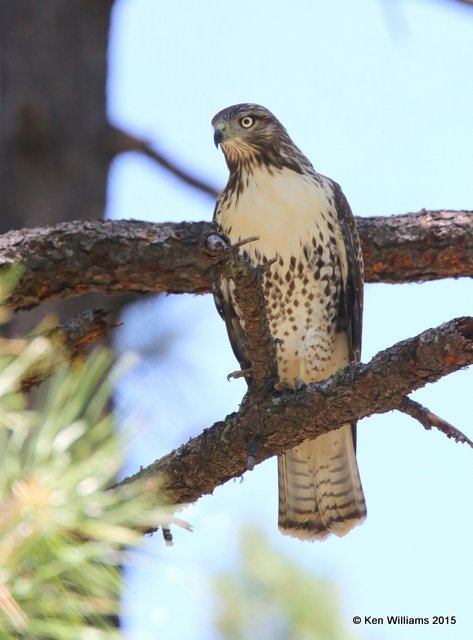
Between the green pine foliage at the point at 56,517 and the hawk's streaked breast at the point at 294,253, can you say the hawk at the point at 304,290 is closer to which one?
the hawk's streaked breast at the point at 294,253

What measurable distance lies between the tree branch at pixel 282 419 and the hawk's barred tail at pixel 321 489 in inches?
48.7

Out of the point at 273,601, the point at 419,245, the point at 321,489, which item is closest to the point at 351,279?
the point at 419,245

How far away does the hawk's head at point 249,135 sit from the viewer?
5484mm

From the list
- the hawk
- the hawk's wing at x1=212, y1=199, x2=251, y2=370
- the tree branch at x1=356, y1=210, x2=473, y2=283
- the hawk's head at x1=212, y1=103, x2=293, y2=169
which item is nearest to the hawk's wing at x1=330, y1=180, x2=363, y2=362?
the hawk

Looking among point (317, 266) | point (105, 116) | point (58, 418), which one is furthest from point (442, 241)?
point (58, 418)

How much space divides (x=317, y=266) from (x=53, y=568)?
3285 mm

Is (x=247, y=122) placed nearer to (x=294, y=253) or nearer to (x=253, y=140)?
(x=253, y=140)

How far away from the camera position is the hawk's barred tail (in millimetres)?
5211

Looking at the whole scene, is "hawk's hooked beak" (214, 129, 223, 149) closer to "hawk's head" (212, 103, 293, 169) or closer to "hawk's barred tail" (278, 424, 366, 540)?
"hawk's head" (212, 103, 293, 169)

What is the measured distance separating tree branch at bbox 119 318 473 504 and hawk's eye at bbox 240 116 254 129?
206 centimetres

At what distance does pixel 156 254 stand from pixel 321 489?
138 centimetres

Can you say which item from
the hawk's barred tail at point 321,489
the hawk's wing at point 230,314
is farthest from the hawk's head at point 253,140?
the hawk's barred tail at point 321,489

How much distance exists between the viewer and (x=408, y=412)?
371 cm

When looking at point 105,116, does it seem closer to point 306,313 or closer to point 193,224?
point 193,224
